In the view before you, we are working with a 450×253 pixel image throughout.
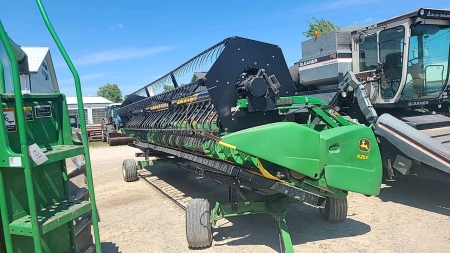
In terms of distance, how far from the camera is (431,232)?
427 centimetres

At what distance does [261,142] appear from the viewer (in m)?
3.29

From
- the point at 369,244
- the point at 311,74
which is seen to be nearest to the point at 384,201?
the point at 369,244

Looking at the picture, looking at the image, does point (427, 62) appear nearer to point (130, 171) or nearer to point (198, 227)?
point (198, 227)

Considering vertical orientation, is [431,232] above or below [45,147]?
below

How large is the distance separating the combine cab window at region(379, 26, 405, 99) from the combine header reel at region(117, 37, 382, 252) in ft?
6.73

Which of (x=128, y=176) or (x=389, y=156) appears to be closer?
(x=389, y=156)

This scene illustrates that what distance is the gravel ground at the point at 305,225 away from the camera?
4.08m

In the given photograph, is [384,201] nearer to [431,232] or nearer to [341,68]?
[431,232]

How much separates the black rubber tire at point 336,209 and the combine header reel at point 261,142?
1cm

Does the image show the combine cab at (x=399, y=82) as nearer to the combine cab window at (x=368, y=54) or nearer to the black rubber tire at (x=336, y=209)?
the combine cab window at (x=368, y=54)

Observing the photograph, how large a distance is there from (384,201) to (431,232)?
4.68ft

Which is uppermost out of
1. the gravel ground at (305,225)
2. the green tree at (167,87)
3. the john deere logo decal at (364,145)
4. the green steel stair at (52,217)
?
the green tree at (167,87)

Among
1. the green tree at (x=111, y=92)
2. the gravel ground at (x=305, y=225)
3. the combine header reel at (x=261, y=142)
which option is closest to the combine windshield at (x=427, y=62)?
the gravel ground at (x=305, y=225)

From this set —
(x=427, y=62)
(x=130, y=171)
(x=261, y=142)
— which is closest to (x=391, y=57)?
(x=427, y=62)
